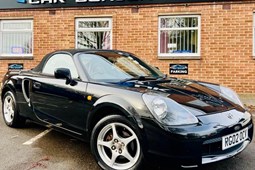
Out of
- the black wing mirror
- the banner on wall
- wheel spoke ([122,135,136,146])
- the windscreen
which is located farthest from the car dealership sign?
wheel spoke ([122,135,136,146])

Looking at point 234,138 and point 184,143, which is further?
point 234,138

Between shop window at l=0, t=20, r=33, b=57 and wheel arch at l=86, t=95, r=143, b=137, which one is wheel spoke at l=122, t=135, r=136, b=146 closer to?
wheel arch at l=86, t=95, r=143, b=137

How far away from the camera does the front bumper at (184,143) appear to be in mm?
2594

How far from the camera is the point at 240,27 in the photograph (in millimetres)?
8969

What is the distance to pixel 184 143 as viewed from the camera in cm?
258

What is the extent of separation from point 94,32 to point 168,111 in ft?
25.4

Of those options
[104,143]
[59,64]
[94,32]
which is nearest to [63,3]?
[94,32]

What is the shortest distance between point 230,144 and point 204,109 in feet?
1.37

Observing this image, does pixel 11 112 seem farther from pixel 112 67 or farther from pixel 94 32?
pixel 94 32

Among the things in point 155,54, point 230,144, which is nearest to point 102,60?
point 230,144

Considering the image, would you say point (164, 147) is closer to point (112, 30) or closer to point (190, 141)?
point (190, 141)

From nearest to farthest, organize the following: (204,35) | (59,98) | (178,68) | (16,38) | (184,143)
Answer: (184,143) < (59,98) < (204,35) < (178,68) < (16,38)

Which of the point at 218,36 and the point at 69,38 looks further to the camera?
the point at 69,38

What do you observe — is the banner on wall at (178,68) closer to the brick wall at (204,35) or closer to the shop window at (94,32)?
the brick wall at (204,35)
